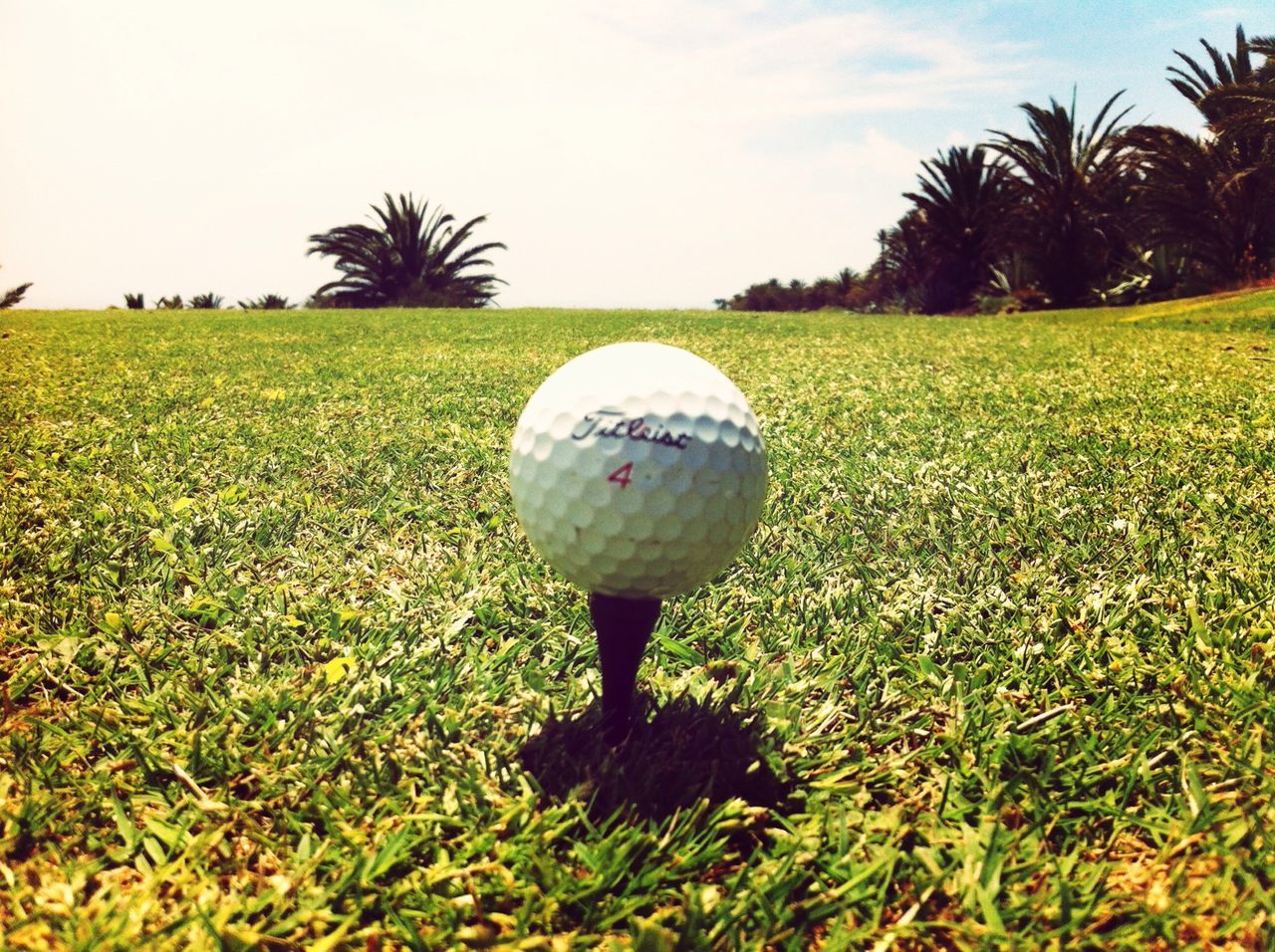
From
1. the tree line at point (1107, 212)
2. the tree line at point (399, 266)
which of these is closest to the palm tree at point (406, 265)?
the tree line at point (399, 266)

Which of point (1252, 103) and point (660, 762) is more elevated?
point (1252, 103)

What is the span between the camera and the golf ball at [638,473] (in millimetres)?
1688

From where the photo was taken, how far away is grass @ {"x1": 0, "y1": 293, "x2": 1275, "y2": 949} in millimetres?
1473

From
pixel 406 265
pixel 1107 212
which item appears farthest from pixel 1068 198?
pixel 406 265

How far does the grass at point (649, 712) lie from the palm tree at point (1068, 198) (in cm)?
2396

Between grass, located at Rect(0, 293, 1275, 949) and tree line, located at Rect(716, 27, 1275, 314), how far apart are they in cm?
1988

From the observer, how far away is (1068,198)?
25.1m

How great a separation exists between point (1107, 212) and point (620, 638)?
94.5 ft

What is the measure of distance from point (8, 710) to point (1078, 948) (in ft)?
7.67

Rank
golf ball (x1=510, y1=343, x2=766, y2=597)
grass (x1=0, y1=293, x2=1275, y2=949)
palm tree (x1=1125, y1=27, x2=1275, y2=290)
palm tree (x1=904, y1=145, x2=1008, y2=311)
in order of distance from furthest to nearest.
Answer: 1. palm tree (x1=904, y1=145, x2=1008, y2=311)
2. palm tree (x1=1125, y1=27, x2=1275, y2=290)
3. golf ball (x1=510, y1=343, x2=766, y2=597)
4. grass (x1=0, y1=293, x2=1275, y2=949)

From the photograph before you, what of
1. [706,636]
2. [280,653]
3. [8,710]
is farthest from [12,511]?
[706,636]

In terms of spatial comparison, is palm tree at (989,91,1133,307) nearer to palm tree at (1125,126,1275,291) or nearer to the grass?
palm tree at (1125,126,1275,291)

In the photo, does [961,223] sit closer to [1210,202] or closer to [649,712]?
[1210,202]

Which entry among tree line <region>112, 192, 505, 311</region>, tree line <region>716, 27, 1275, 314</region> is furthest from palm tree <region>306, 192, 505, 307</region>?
tree line <region>716, 27, 1275, 314</region>
